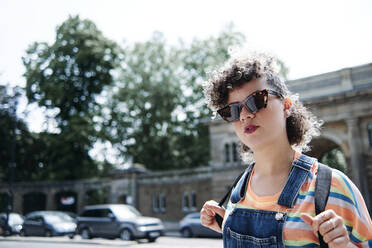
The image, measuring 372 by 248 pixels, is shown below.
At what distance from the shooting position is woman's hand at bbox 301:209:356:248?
1.41 metres

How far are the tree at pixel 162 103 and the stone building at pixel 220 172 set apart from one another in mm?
5643

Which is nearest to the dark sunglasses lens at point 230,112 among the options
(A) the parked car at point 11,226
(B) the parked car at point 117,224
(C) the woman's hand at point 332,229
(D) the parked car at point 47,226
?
(C) the woman's hand at point 332,229

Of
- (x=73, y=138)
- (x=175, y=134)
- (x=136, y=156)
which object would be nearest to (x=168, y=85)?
(x=175, y=134)

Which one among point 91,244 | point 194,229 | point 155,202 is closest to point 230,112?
point 91,244

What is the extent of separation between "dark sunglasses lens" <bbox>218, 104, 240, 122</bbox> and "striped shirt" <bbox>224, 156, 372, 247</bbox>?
53cm

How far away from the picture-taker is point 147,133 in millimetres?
36562

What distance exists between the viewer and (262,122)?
1960 mm

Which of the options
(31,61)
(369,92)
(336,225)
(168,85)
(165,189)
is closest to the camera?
(336,225)

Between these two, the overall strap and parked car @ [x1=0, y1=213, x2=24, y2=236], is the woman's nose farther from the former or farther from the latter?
parked car @ [x1=0, y1=213, x2=24, y2=236]

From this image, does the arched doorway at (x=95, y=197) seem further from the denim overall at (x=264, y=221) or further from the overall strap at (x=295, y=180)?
the overall strap at (x=295, y=180)

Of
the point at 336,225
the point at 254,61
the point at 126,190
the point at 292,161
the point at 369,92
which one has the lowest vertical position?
the point at 126,190

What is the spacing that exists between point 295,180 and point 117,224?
1730 centimetres

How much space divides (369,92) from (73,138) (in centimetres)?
2285

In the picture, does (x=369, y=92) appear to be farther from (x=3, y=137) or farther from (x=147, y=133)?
(x=3, y=137)
